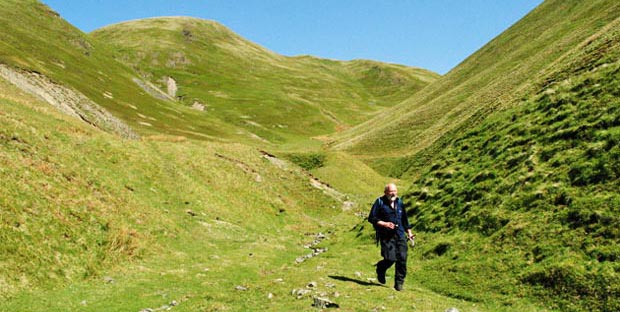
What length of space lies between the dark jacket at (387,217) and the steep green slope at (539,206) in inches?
147

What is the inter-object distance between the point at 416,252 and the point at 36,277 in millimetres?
18124

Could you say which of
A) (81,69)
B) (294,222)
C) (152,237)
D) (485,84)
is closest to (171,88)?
(81,69)

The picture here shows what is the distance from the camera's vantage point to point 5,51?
73.8 m

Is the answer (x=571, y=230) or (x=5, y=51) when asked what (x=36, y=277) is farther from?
(x=5, y=51)

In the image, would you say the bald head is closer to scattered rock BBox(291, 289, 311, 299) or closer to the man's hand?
the man's hand

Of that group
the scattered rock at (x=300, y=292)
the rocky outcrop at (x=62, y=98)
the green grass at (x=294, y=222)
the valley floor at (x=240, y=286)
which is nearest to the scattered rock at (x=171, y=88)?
the rocky outcrop at (x=62, y=98)

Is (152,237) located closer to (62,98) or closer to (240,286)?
(240,286)

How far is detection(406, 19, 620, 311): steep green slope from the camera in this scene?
14180 millimetres

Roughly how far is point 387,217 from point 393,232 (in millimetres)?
638

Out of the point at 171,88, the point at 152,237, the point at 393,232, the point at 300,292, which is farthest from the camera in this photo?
the point at 171,88

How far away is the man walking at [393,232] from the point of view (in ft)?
51.1

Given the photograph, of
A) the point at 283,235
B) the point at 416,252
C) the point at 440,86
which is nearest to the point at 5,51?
the point at 283,235

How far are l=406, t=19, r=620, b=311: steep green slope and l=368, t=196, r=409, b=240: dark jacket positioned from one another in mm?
3735

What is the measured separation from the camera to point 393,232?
15.5 m
